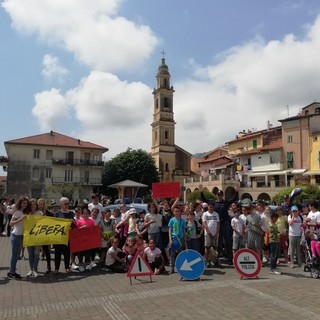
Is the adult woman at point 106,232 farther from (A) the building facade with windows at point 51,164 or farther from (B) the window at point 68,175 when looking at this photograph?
(B) the window at point 68,175

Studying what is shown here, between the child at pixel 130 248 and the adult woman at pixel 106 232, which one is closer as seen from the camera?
the child at pixel 130 248

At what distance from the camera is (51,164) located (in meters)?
60.9

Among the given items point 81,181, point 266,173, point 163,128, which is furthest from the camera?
point 163,128

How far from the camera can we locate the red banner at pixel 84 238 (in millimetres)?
10453

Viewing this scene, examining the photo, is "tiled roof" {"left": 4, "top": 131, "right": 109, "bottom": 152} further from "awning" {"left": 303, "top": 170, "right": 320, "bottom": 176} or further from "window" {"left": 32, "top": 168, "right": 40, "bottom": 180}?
"awning" {"left": 303, "top": 170, "right": 320, "bottom": 176}

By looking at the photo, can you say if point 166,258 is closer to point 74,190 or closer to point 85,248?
point 85,248

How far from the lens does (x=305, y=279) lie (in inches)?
364

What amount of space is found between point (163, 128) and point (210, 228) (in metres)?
75.0

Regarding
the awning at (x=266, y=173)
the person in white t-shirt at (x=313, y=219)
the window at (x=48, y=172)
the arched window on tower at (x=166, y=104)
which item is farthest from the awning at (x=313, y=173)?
the arched window on tower at (x=166, y=104)

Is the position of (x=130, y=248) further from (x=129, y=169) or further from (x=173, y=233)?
(x=129, y=169)

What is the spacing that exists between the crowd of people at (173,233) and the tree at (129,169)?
175 feet

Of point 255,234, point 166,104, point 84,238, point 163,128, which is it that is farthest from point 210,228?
point 166,104

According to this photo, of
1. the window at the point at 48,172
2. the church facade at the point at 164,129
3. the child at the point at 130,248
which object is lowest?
the child at the point at 130,248

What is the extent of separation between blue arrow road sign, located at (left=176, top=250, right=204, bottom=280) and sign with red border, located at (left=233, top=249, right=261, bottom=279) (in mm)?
892
